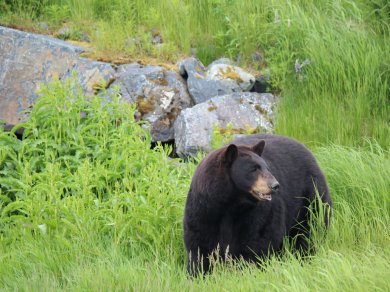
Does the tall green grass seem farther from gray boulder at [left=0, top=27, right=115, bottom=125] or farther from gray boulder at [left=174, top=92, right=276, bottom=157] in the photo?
gray boulder at [left=0, top=27, right=115, bottom=125]

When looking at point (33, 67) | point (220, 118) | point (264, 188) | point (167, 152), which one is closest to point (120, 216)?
point (264, 188)

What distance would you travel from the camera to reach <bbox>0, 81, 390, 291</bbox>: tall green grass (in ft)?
16.0

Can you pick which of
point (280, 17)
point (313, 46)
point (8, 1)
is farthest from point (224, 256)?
point (8, 1)

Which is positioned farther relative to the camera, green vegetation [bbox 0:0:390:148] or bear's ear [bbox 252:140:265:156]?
green vegetation [bbox 0:0:390:148]

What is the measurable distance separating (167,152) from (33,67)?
7.93 ft

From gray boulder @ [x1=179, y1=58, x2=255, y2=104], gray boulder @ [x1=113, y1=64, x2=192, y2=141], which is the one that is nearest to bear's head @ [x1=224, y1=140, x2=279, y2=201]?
gray boulder @ [x1=113, y1=64, x2=192, y2=141]

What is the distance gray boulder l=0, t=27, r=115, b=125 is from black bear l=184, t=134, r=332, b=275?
391 centimetres

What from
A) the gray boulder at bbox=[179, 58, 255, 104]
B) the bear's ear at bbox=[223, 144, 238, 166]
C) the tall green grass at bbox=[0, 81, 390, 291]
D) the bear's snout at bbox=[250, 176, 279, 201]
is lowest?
the tall green grass at bbox=[0, 81, 390, 291]

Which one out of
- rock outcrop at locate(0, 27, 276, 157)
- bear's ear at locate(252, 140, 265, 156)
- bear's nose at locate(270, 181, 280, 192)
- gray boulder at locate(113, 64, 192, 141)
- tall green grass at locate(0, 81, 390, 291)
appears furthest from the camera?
gray boulder at locate(113, 64, 192, 141)

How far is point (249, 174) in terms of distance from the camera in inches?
206

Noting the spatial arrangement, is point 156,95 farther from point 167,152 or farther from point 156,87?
point 167,152

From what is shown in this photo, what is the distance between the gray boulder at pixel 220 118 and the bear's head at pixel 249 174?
3.11 meters

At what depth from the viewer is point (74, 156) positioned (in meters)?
7.24

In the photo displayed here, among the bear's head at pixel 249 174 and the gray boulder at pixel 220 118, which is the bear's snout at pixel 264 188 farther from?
the gray boulder at pixel 220 118
